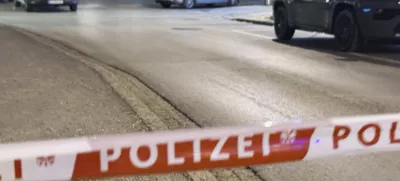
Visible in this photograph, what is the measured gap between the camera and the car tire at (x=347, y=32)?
1279 centimetres

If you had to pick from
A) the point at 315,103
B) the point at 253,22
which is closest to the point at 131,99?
the point at 315,103

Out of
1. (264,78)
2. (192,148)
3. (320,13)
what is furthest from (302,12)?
(192,148)

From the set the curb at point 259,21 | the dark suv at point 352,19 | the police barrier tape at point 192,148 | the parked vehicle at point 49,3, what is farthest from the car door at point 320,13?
the parked vehicle at point 49,3

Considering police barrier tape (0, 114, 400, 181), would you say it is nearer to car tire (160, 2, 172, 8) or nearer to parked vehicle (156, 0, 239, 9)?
parked vehicle (156, 0, 239, 9)

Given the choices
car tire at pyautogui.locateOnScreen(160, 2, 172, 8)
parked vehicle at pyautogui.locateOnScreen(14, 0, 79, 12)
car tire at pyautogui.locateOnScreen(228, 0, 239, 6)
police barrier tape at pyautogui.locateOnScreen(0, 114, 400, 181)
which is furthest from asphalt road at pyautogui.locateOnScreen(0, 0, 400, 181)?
car tire at pyautogui.locateOnScreen(228, 0, 239, 6)

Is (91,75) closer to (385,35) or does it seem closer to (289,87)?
(289,87)

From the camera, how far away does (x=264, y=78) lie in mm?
9609

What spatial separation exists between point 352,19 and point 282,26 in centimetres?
321

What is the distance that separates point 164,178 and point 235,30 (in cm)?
1454

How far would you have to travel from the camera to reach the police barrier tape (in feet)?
8.86

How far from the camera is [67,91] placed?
27.3 feet

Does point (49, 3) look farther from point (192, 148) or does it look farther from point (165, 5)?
point (192, 148)

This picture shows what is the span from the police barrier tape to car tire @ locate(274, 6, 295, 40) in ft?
41.1

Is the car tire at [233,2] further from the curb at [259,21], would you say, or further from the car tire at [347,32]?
the car tire at [347,32]
